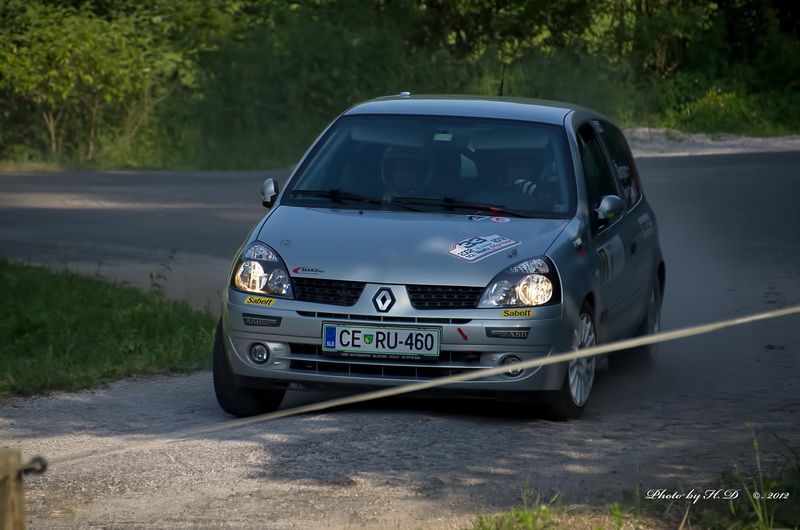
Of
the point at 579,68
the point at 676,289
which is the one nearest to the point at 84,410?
the point at 676,289

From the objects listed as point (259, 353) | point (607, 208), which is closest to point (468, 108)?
point (607, 208)

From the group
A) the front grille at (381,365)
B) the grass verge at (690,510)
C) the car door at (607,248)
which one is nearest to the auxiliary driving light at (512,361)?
the front grille at (381,365)

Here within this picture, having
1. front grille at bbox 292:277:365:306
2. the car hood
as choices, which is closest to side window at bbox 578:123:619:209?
the car hood

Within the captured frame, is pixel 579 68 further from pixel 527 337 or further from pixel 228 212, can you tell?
pixel 527 337

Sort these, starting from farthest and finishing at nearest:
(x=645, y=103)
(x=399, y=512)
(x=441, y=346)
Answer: (x=645, y=103) < (x=441, y=346) < (x=399, y=512)

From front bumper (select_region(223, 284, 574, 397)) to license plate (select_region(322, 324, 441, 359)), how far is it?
0.03m

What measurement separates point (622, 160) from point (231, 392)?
3.38 m

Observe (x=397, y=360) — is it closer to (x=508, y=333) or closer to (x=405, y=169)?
(x=508, y=333)

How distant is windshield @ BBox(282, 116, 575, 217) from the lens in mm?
8359

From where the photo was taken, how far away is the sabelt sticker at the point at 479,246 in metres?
7.59

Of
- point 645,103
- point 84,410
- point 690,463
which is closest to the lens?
point 690,463

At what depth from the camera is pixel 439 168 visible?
28.2 ft

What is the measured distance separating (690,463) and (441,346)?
135cm

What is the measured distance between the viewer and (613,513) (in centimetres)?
552
